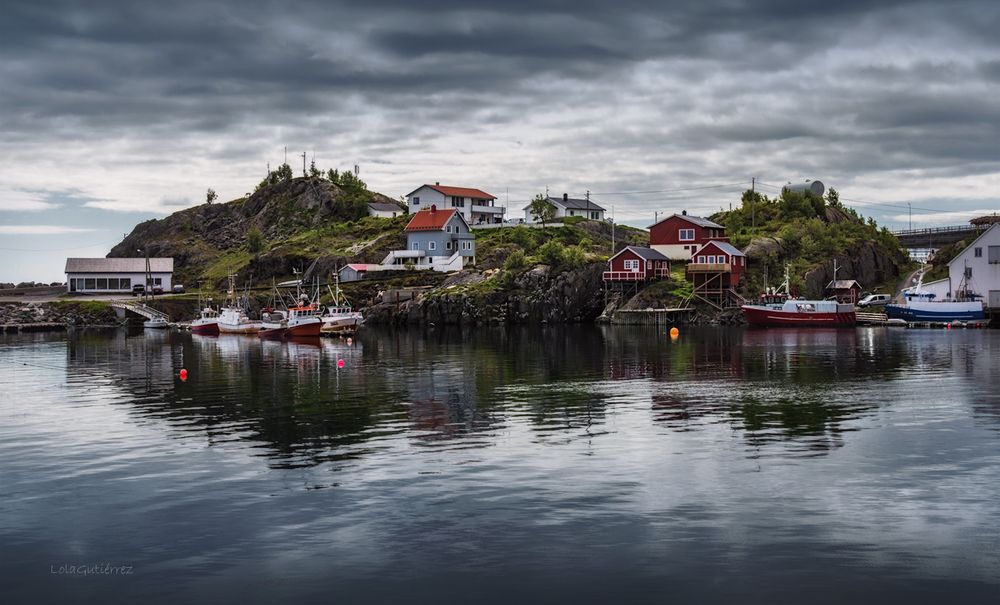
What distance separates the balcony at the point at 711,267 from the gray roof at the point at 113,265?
330 ft

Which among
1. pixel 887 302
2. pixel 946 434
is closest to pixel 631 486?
pixel 946 434

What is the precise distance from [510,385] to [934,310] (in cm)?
8644

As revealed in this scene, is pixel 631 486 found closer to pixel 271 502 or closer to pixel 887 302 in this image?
pixel 271 502

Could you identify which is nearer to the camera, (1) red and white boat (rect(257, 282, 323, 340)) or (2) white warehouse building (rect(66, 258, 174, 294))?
(1) red and white boat (rect(257, 282, 323, 340))

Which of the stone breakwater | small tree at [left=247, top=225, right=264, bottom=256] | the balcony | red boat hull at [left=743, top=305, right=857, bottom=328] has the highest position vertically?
small tree at [left=247, top=225, right=264, bottom=256]

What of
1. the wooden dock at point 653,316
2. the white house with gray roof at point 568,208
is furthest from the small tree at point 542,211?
the wooden dock at point 653,316

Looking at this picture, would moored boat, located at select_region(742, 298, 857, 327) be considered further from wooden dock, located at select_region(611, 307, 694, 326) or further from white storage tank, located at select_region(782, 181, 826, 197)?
white storage tank, located at select_region(782, 181, 826, 197)

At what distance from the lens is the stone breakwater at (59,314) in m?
152

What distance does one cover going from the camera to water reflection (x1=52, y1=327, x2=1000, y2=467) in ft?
133

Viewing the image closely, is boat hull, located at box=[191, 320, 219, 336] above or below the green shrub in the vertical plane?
below

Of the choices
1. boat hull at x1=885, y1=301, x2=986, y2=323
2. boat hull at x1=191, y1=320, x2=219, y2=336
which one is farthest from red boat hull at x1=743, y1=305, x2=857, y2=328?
boat hull at x1=191, y1=320, x2=219, y2=336

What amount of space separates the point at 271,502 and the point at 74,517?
572cm

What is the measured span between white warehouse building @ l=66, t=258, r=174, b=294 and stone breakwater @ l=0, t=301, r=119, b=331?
1326cm

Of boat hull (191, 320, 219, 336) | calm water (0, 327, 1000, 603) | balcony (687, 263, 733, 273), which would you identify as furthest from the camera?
balcony (687, 263, 733, 273)
